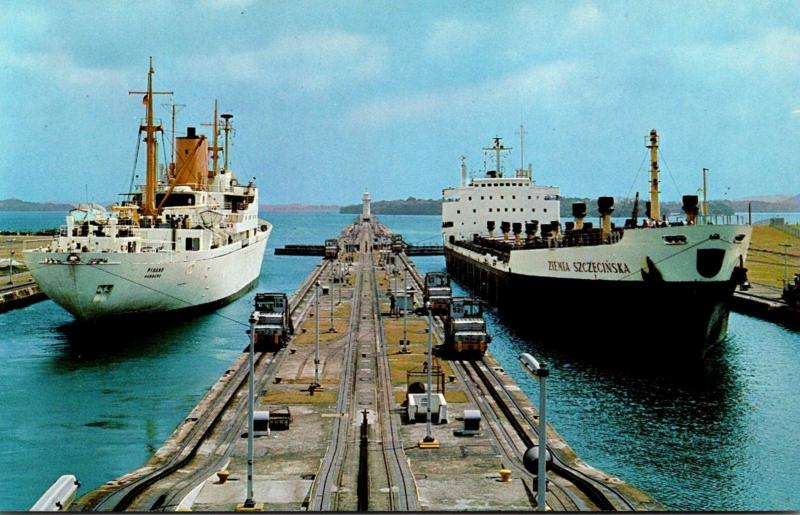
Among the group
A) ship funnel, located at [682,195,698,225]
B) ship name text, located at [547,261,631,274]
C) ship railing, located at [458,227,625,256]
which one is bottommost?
ship name text, located at [547,261,631,274]

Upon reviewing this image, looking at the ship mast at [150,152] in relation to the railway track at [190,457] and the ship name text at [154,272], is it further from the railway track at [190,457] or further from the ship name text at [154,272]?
the railway track at [190,457]

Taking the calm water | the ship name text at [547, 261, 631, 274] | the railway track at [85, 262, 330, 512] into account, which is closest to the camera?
the railway track at [85, 262, 330, 512]

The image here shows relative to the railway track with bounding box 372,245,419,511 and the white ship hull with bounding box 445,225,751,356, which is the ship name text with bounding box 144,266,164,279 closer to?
the railway track with bounding box 372,245,419,511

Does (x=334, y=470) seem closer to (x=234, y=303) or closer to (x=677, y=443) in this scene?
(x=677, y=443)

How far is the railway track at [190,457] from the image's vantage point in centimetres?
1789

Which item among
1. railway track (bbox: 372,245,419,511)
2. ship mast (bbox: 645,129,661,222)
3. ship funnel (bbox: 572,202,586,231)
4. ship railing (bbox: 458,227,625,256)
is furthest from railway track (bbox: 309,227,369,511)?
ship funnel (bbox: 572,202,586,231)

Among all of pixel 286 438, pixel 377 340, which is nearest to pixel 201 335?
pixel 377 340

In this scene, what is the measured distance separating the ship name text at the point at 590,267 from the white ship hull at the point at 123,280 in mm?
23641

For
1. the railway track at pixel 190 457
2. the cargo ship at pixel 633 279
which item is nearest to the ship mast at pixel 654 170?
the cargo ship at pixel 633 279

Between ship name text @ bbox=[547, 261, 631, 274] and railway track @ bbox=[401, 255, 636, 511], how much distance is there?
1099 cm

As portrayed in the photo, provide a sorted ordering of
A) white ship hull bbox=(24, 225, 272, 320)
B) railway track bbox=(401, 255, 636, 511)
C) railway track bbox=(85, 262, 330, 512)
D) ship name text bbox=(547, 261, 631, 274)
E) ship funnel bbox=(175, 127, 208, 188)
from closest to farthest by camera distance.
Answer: railway track bbox=(85, 262, 330, 512)
railway track bbox=(401, 255, 636, 511)
ship name text bbox=(547, 261, 631, 274)
white ship hull bbox=(24, 225, 272, 320)
ship funnel bbox=(175, 127, 208, 188)

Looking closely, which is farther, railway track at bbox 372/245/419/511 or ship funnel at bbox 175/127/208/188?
ship funnel at bbox 175/127/208/188

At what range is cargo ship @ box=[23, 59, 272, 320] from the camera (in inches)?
1788

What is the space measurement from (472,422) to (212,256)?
36657mm
